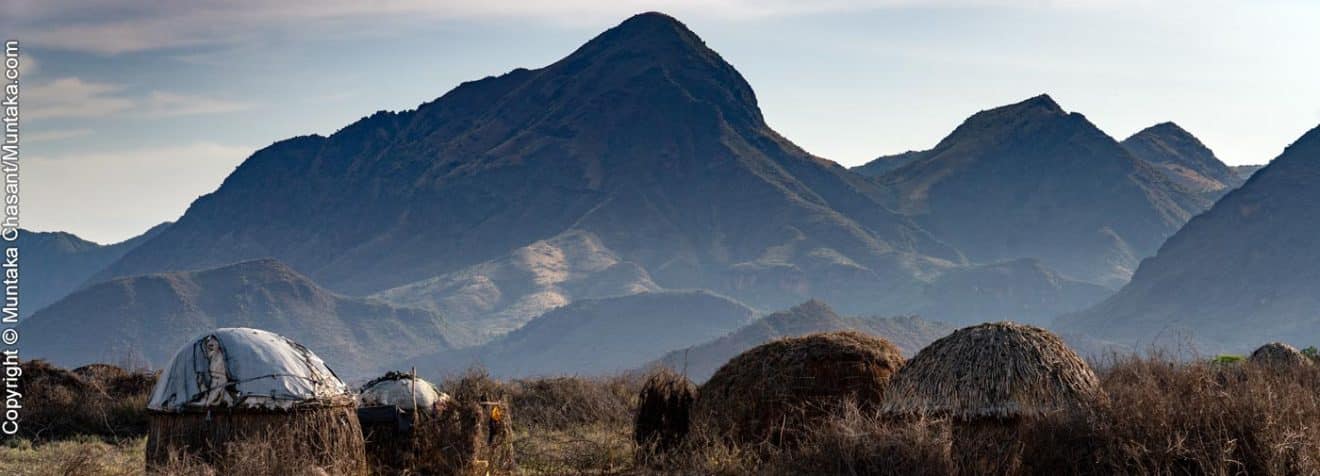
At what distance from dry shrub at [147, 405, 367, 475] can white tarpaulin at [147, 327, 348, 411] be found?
146 mm

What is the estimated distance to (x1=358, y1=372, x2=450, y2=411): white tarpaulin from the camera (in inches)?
867

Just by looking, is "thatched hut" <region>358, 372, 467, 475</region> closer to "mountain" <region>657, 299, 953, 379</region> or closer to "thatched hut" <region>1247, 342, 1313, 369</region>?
"thatched hut" <region>1247, 342, 1313, 369</region>

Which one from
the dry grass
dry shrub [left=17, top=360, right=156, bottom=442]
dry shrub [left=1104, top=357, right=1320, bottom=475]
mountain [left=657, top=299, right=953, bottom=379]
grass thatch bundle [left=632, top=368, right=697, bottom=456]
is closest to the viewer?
dry shrub [left=1104, top=357, right=1320, bottom=475]

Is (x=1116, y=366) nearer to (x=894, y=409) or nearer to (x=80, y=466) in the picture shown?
(x=894, y=409)

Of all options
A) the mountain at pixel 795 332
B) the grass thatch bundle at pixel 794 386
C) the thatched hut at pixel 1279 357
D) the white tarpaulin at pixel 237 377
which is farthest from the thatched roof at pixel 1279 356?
the mountain at pixel 795 332

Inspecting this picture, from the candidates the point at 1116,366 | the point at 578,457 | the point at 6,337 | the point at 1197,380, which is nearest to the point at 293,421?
the point at 6,337

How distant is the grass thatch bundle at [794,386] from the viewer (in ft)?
71.7

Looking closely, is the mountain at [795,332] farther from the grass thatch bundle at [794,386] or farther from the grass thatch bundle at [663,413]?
the grass thatch bundle at [794,386]

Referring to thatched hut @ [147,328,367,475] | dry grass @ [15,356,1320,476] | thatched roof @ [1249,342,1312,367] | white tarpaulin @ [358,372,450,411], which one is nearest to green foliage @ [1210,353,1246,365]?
thatched roof @ [1249,342,1312,367]

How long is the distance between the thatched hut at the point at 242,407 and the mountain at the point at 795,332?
125 m

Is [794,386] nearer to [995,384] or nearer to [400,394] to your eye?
[995,384]

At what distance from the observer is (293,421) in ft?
61.5

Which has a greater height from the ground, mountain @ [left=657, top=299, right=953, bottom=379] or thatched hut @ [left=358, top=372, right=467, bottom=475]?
mountain @ [left=657, top=299, right=953, bottom=379]

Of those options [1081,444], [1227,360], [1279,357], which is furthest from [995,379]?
[1227,360]
